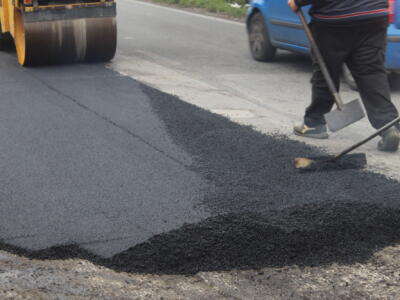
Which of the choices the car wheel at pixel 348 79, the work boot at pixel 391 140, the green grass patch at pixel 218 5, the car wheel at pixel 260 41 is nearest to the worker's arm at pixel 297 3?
the work boot at pixel 391 140

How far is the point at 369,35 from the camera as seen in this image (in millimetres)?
6145

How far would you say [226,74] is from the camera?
9641 millimetres

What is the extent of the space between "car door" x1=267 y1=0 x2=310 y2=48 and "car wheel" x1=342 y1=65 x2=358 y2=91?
0.68 meters

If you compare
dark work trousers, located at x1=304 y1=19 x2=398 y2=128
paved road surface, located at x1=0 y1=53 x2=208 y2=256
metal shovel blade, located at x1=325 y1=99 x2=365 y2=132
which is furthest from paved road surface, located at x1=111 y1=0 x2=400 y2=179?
paved road surface, located at x1=0 y1=53 x2=208 y2=256

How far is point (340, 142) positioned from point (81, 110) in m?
2.48

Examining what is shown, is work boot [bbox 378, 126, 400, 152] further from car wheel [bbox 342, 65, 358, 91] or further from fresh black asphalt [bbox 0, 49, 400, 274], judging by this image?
car wheel [bbox 342, 65, 358, 91]

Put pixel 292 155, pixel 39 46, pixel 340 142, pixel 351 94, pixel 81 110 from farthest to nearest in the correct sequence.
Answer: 1. pixel 39 46
2. pixel 351 94
3. pixel 81 110
4. pixel 340 142
5. pixel 292 155

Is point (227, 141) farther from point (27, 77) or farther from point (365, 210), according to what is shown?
point (27, 77)

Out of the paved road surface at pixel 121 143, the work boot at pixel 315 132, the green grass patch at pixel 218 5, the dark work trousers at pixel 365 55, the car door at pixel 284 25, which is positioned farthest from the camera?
the green grass patch at pixel 218 5

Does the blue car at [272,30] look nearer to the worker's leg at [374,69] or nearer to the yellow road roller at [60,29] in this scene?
the yellow road roller at [60,29]

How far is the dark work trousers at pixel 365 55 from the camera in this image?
6.13 metres

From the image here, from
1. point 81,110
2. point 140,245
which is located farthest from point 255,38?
point 140,245

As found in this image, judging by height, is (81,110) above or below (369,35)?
below

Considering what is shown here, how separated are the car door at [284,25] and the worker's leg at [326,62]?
10.2 ft
